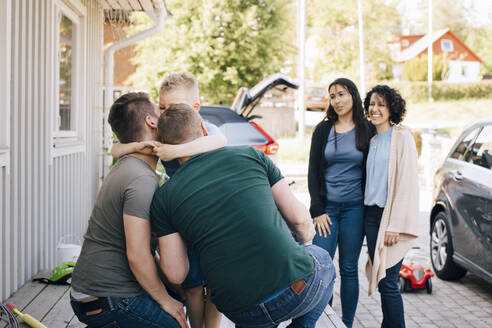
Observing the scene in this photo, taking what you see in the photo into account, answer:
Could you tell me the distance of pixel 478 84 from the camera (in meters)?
42.1

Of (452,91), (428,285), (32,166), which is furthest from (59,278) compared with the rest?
(452,91)

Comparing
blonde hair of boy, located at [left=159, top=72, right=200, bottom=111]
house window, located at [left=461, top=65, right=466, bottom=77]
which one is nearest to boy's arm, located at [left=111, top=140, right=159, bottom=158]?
blonde hair of boy, located at [left=159, top=72, right=200, bottom=111]

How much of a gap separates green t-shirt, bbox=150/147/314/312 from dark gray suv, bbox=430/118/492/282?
144 inches

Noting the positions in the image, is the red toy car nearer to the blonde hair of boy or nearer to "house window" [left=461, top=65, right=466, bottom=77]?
the blonde hair of boy

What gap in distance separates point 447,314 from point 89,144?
5154mm

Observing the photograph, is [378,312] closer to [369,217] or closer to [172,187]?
[369,217]

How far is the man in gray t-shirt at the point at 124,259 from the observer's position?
222 centimetres

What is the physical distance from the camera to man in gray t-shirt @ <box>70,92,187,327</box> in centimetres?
Answer: 222

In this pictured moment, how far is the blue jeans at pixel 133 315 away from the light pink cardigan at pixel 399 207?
6.60ft

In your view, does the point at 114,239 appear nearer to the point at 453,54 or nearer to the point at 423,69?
the point at 423,69

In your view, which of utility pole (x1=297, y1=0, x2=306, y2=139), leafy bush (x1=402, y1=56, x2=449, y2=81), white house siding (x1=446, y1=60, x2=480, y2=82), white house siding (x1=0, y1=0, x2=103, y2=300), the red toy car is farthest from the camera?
white house siding (x1=446, y1=60, x2=480, y2=82)

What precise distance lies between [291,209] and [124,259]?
75 cm

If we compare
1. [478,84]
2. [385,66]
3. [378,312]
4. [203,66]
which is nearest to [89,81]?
[378,312]

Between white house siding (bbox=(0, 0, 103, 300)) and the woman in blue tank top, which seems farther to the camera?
white house siding (bbox=(0, 0, 103, 300))
